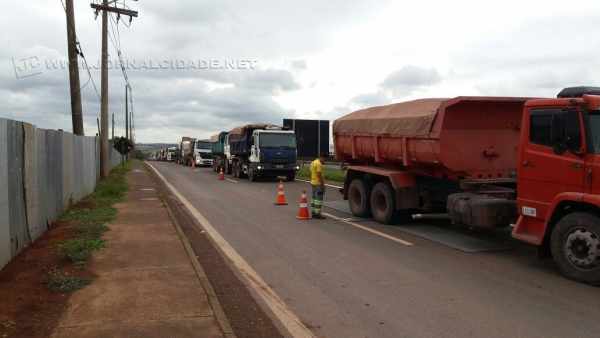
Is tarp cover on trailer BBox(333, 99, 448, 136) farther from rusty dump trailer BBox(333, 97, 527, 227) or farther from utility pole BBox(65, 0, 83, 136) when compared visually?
utility pole BBox(65, 0, 83, 136)

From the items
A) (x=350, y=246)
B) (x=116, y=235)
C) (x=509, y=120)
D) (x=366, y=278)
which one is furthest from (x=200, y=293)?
(x=509, y=120)

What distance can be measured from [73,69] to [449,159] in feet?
42.8

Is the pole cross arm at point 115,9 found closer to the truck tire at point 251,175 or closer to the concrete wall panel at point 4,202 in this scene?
the truck tire at point 251,175

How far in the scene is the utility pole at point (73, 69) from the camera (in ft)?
56.4

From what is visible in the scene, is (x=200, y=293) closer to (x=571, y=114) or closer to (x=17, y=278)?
(x=17, y=278)

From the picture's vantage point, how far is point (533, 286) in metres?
6.45

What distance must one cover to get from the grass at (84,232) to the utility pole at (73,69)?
2967 mm

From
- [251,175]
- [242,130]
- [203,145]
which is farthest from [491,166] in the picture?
Result: [203,145]

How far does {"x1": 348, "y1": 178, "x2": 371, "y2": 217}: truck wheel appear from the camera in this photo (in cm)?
1224

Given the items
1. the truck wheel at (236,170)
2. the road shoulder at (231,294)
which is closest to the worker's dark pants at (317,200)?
the road shoulder at (231,294)

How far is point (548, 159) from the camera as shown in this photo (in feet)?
23.5

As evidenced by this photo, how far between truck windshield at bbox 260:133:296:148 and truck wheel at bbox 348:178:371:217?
42.8ft

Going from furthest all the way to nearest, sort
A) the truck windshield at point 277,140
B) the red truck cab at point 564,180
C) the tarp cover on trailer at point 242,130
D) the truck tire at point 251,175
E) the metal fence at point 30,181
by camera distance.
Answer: the tarp cover on trailer at point 242,130 → the truck tire at point 251,175 → the truck windshield at point 277,140 → the metal fence at point 30,181 → the red truck cab at point 564,180

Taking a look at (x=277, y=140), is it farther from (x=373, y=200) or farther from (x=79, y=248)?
(x=79, y=248)
